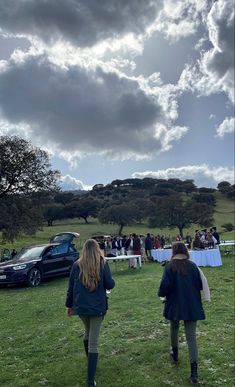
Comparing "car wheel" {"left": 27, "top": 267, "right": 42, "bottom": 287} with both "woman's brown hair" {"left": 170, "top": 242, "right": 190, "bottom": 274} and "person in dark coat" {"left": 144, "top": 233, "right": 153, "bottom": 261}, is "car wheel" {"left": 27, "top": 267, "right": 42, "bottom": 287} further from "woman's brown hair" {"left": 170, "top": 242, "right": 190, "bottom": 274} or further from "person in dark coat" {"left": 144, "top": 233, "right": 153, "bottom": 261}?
"woman's brown hair" {"left": 170, "top": 242, "right": 190, "bottom": 274}

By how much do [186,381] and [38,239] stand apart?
61.1 m

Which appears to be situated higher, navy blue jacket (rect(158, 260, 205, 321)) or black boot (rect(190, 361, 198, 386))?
navy blue jacket (rect(158, 260, 205, 321))

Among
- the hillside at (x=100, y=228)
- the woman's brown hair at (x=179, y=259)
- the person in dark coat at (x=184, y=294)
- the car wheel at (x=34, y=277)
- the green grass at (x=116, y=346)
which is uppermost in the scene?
the hillside at (x=100, y=228)

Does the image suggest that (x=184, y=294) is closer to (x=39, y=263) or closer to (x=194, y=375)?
(x=194, y=375)

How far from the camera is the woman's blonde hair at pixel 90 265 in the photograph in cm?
640

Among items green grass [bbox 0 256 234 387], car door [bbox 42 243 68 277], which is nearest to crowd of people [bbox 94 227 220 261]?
car door [bbox 42 243 68 277]

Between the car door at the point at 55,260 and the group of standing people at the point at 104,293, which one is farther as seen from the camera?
the car door at the point at 55,260

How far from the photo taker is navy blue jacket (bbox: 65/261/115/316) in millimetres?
6309

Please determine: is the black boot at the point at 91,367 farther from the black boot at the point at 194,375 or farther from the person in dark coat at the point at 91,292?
the black boot at the point at 194,375

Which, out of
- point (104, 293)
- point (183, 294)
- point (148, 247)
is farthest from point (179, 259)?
point (148, 247)

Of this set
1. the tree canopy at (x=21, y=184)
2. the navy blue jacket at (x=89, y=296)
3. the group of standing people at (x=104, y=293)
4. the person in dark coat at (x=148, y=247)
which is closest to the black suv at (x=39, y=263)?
the person in dark coat at (x=148, y=247)

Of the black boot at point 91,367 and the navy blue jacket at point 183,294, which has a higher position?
the navy blue jacket at point 183,294

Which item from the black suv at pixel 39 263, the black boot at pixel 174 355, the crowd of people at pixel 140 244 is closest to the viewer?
the black boot at pixel 174 355

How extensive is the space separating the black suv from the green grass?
3.93m
